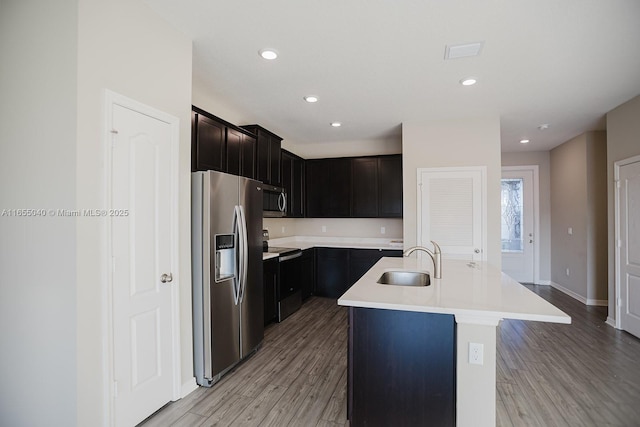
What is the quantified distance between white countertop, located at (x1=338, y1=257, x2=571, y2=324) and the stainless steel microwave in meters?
2.27

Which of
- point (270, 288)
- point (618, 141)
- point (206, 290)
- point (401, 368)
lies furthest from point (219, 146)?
point (618, 141)

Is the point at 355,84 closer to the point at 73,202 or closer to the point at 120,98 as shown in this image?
the point at 120,98

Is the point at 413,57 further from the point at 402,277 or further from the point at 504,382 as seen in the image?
the point at 504,382

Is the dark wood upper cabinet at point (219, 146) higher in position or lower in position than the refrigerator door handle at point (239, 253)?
higher

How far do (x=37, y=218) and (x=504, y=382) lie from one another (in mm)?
3456

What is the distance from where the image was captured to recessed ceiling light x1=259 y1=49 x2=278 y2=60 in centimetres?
252

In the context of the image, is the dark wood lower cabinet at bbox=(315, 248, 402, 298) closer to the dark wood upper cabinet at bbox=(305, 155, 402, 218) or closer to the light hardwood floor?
the dark wood upper cabinet at bbox=(305, 155, 402, 218)

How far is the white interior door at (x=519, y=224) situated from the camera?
6266 millimetres

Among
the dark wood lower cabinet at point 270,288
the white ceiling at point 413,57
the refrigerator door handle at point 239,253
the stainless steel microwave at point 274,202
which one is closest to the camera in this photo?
the white ceiling at point 413,57

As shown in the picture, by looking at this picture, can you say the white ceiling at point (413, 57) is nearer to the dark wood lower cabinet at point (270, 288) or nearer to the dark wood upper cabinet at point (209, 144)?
the dark wood upper cabinet at point (209, 144)

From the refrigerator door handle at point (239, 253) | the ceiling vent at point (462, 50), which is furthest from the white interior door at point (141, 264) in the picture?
the ceiling vent at point (462, 50)

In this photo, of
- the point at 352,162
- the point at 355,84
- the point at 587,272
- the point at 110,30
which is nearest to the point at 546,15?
the point at 355,84

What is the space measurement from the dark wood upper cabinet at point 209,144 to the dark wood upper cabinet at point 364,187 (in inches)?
105

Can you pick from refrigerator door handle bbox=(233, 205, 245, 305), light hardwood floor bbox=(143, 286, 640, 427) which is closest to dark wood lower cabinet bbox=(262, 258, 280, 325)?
light hardwood floor bbox=(143, 286, 640, 427)
